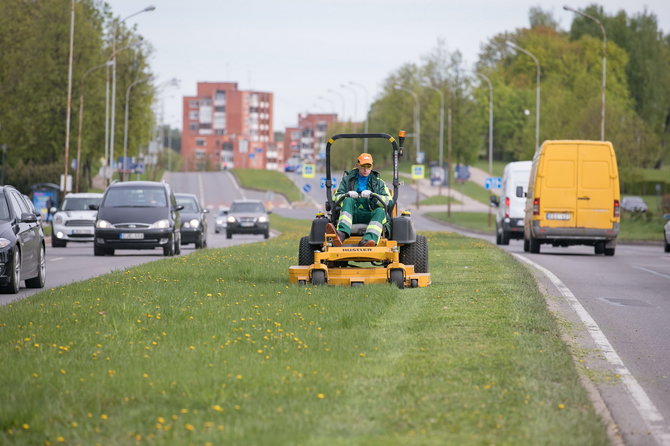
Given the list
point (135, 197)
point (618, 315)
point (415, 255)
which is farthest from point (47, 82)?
point (618, 315)

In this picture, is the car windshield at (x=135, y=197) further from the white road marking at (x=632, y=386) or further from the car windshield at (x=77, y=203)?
the white road marking at (x=632, y=386)

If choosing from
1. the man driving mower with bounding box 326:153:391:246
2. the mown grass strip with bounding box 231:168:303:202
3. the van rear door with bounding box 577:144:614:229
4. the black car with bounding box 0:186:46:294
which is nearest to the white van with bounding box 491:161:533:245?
the van rear door with bounding box 577:144:614:229

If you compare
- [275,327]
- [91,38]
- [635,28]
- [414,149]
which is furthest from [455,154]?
[275,327]

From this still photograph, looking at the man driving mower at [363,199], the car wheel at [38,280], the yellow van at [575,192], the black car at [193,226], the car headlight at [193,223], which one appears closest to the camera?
the man driving mower at [363,199]

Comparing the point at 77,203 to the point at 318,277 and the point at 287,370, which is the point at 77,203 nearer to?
the point at 318,277

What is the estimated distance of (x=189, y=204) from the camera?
39000mm

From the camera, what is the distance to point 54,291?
16.6 m

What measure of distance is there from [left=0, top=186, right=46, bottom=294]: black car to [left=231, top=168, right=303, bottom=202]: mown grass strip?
10525 cm

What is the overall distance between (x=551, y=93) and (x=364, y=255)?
321ft

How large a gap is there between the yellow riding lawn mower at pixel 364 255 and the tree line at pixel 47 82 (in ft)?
169

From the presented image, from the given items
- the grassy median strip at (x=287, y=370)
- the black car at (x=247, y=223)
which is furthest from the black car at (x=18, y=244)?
the black car at (x=247, y=223)

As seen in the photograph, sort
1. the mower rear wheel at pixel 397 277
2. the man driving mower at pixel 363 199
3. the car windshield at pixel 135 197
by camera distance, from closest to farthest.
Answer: the mower rear wheel at pixel 397 277 → the man driving mower at pixel 363 199 → the car windshield at pixel 135 197

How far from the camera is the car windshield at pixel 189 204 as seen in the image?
127 ft

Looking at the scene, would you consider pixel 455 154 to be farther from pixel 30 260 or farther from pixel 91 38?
pixel 30 260
